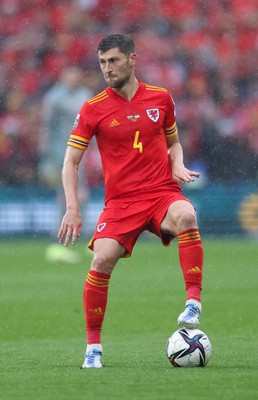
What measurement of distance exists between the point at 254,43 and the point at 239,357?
1259 centimetres

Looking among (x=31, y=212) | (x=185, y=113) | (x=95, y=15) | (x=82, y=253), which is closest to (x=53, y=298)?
(x=82, y=253)

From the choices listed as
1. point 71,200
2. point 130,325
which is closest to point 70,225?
point 71,200

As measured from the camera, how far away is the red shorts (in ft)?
18.2

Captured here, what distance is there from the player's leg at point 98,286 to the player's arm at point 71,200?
6.2 inches

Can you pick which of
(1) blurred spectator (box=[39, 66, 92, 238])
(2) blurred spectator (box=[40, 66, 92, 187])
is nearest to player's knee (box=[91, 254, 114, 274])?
(1) blurred spectator (box=[39, 66, 92, 238])

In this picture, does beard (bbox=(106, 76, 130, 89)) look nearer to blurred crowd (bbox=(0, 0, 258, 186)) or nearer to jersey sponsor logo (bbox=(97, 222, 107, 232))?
jersey sponsor logo (bbox=(97, 222, 107, 232))

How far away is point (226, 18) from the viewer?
17906mm

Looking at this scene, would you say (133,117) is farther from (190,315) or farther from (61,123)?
(61,123)

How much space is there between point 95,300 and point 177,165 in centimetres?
84

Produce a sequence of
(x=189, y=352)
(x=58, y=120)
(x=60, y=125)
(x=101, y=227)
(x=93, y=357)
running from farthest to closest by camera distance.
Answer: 1. (x=60, y=125)
2. (x=58, y=120)
3. (x=101, y=227)
4. (x=93, y=357)
5. (x=189, y=352)

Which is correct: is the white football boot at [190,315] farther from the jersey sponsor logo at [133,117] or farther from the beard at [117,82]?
the beard at [117,82]

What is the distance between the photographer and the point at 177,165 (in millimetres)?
5777

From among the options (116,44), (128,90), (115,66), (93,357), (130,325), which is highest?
(116,44)

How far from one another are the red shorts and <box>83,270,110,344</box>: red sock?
0.20 meters
